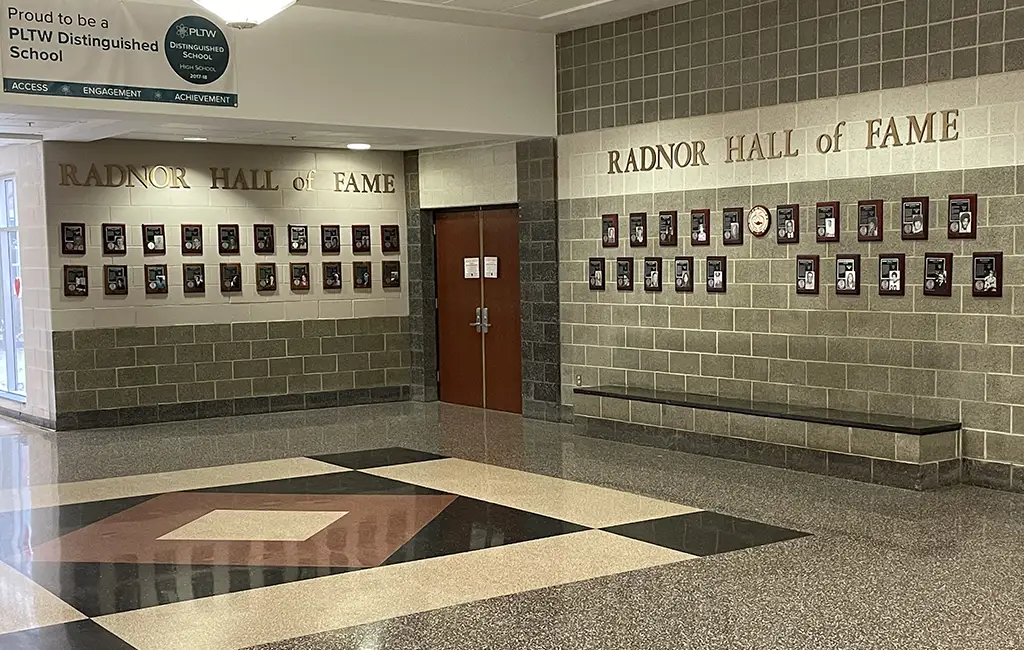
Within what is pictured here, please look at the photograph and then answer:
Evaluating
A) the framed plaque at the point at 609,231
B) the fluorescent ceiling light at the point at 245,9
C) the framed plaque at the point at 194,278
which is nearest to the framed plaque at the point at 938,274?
the framed plaque at the point at 609,231

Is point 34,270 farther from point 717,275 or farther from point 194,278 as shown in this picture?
point 717,275

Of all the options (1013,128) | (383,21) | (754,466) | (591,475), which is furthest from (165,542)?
(1013,128)

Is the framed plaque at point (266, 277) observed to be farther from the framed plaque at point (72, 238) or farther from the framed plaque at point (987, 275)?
the framed plaque at point (987, 275)

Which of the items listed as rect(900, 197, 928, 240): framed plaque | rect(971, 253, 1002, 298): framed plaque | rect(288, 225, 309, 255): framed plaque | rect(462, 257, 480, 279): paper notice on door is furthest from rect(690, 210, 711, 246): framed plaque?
rect(288, 225, 309, 255): framed plaque

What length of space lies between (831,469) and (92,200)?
7.22 m

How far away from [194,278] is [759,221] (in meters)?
5.72

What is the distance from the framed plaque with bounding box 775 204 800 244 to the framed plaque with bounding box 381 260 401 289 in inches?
201

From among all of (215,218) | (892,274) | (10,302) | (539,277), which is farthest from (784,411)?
(10,302)

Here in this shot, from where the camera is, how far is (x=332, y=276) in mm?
12508

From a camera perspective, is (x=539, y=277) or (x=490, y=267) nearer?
(x=539, y=277)

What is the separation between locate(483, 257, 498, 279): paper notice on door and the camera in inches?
470

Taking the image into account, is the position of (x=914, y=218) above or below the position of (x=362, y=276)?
above

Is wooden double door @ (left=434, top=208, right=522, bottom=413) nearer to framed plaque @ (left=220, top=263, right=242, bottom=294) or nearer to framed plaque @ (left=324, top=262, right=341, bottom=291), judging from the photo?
framed plaque @ (left=324, top=262, right=341, bottom=291)

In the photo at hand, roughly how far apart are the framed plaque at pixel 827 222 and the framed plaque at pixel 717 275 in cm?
98
